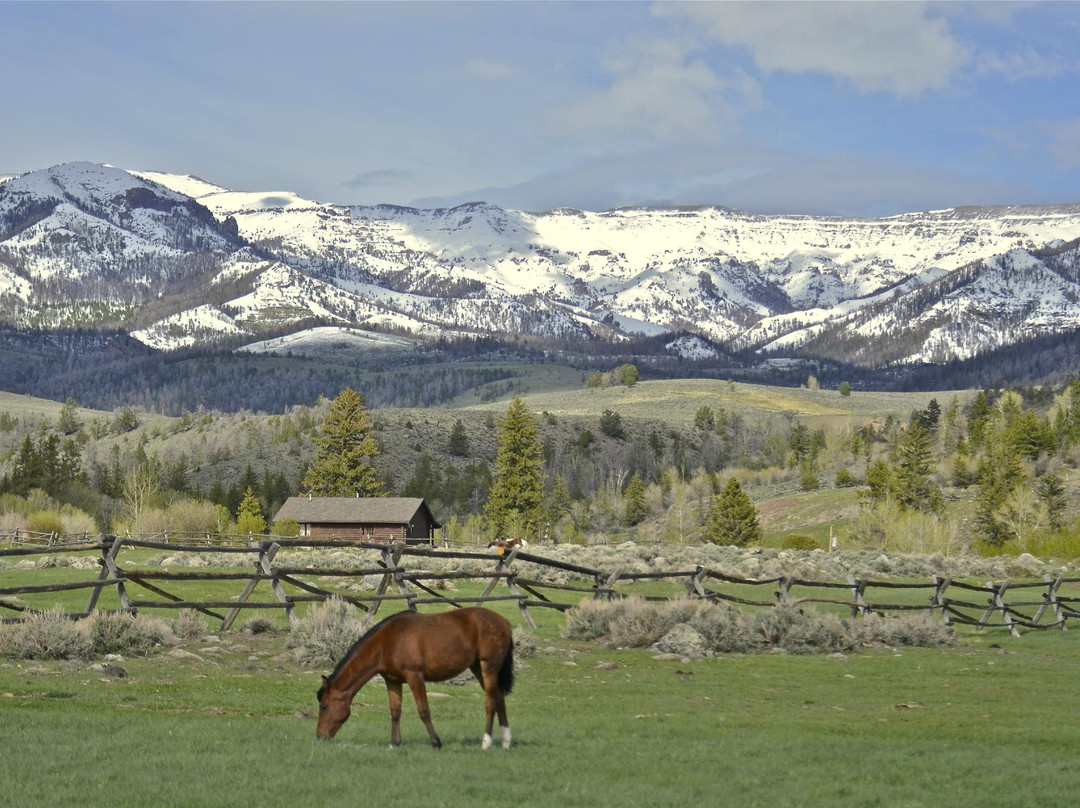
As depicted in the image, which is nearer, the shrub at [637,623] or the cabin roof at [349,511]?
the shrub at [637,623]

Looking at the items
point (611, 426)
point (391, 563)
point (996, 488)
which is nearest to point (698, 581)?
point (391, 563)

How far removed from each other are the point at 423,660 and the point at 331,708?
1.12 metres

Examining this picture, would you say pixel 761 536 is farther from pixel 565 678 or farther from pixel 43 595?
pixel 565 678

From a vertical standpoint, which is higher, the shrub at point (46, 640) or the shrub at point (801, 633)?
the shrub at point (46, 640)

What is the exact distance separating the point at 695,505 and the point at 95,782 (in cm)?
13605

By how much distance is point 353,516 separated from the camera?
84.5 meters

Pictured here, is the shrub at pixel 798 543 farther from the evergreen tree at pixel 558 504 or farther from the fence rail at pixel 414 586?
the fence rail at pixel 414 586

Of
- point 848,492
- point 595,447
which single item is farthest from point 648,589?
point 595,447

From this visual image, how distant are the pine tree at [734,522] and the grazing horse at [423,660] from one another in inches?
3443

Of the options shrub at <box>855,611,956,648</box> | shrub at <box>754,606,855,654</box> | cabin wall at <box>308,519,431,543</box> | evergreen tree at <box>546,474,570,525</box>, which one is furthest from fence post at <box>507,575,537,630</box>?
evergreen tree at <box>546,474,570,525</box>

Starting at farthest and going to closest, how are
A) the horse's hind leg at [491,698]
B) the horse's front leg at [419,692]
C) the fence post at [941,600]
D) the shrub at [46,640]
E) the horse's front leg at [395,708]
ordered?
the fence post at [941,600] < the shrub at [46,640] < the horse's front leg at [395,708] < the horse's hind leg at [491,698] < the horse's front leg at [419,692]

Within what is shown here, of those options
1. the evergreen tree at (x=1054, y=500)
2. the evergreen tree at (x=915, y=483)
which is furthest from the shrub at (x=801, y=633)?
the evergreen tree at (x=915, y=483)

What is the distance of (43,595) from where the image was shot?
3166cm

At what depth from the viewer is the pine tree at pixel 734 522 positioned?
97812mm
